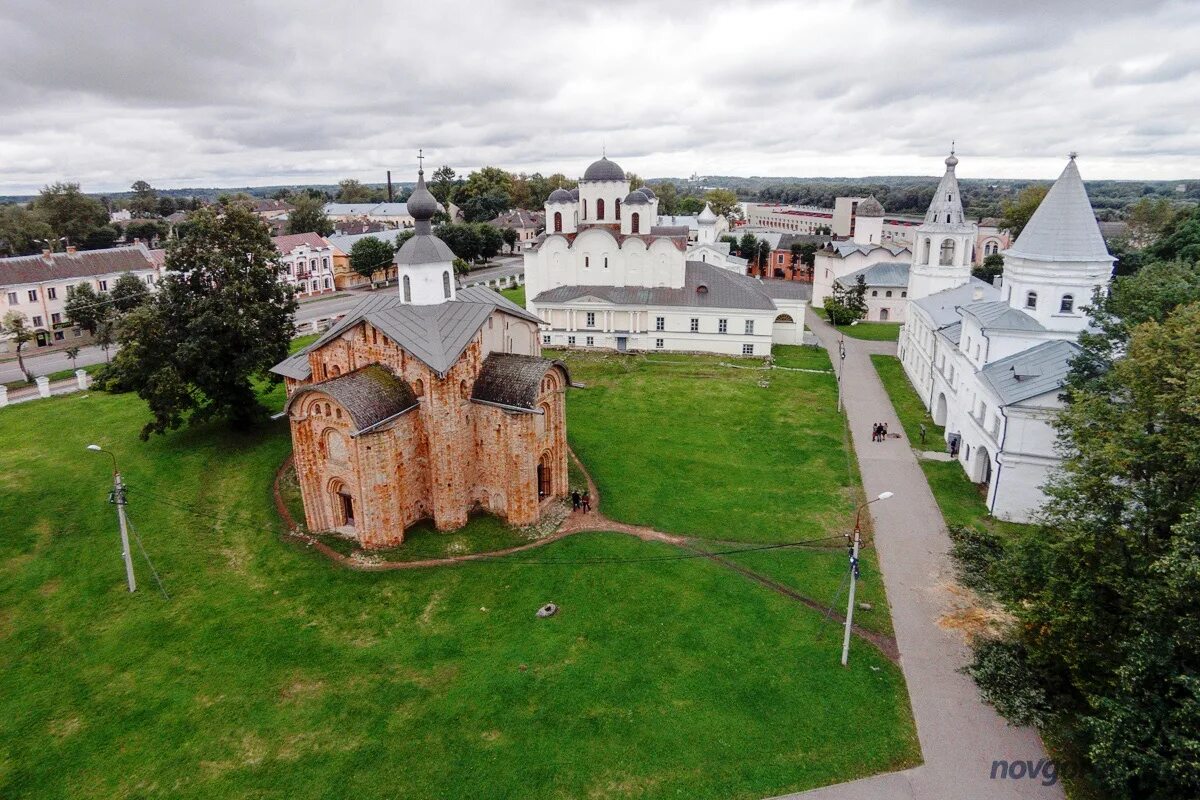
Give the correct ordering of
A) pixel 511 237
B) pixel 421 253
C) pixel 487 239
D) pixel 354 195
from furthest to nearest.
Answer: pixel 354 195, pixel 511 237, pixel 487 239, pixel 421 253

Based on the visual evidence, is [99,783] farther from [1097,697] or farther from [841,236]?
[841,236]

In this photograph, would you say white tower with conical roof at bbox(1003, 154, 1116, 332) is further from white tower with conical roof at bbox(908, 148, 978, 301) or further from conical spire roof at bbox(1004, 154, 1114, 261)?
white tower with conical roof at bbox(908, 148, 978, 301)

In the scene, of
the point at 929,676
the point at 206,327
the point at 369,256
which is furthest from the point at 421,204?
the point at 369,256

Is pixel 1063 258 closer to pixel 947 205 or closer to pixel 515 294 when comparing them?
pixel 947 205

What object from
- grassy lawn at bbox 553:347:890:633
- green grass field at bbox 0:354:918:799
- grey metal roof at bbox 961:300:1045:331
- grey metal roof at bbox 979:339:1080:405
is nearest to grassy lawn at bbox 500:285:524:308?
grassy lawn at bbox 553:347:890:633

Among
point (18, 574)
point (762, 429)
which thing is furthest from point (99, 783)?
point (762, 429)

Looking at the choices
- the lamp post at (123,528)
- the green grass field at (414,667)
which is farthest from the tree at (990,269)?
the lamp post at (123,528)

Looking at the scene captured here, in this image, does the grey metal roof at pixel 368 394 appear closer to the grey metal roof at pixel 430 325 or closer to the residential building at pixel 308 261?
the grey metal roof at pixel 430 325
